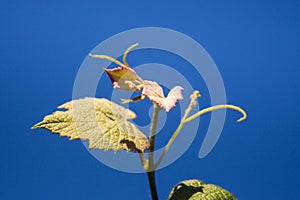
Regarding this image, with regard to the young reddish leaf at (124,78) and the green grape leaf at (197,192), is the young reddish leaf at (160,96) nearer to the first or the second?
the young reddish leaf at (124,78)

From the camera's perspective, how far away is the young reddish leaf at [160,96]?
1.11 ft

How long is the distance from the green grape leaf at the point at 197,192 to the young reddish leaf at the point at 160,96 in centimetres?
12

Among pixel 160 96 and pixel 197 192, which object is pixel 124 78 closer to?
pixel 160 96

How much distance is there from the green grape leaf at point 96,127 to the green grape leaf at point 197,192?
0.07 meters

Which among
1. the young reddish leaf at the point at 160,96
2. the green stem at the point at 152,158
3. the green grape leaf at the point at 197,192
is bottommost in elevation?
the green grape leaf at the point at 197,192

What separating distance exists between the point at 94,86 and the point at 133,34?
0.24ft

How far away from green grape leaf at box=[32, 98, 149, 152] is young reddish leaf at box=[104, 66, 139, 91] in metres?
0.04

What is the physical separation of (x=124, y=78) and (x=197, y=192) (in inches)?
6.1

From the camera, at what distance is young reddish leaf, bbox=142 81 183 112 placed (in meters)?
0.34

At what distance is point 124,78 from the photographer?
36 cm

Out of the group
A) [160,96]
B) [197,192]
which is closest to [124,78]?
[160,96]

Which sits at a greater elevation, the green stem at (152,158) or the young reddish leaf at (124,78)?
the young reddish leaf at (124,78)

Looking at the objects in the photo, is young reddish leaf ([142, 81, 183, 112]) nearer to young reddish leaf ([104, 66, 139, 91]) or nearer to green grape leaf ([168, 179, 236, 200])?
young reddish leaf ([104, 66, 139, 91])

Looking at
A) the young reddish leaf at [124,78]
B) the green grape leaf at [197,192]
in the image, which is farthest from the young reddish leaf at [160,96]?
the green grape leaf at [197,192]
